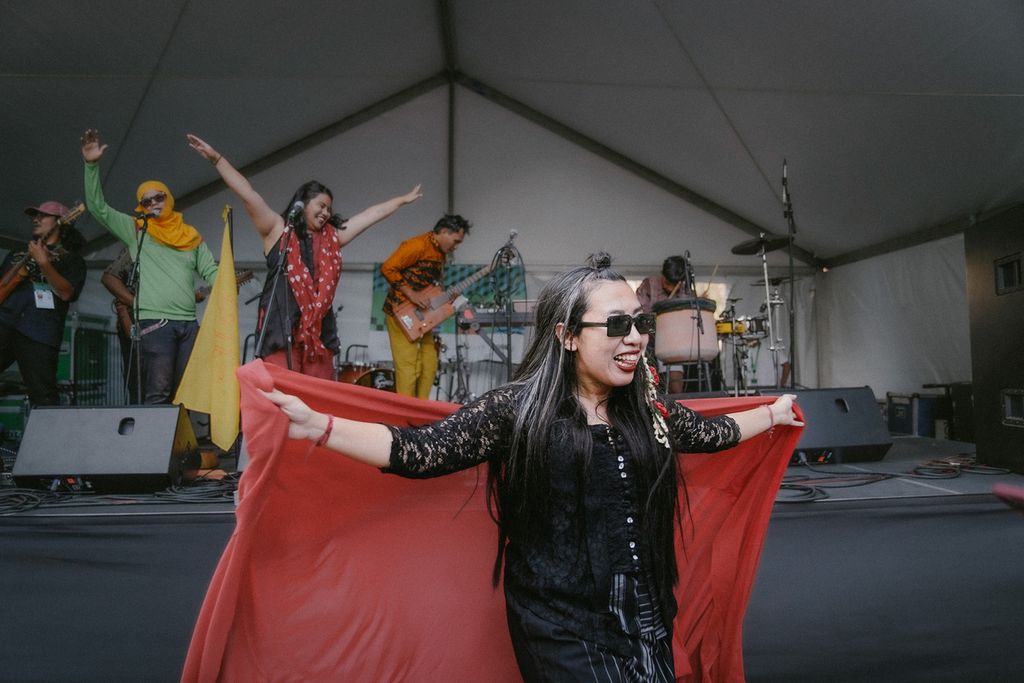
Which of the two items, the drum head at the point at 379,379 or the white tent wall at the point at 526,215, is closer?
the drum head at the point at 379,379

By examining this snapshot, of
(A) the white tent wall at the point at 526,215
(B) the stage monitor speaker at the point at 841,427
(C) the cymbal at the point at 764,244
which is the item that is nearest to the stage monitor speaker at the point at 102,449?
(B) the stage monitor speaker at the point at 841,427

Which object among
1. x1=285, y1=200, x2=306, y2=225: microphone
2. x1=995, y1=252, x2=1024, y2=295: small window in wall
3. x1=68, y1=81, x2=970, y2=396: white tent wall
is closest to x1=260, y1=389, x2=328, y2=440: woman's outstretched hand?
x1=285, y1=200, x2=306, y2=225: microphone

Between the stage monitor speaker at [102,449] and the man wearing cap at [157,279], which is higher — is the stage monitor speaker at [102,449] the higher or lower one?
the lower one

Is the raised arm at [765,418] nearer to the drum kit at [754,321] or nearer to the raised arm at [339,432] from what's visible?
the raised arm at [339,432]

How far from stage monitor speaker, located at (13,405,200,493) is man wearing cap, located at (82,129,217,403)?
0.70 meters

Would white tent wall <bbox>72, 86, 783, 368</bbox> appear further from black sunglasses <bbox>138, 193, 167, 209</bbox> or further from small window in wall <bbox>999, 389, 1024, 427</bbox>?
small window in wall <bbox>999, 389, 1024, 427</bbox>

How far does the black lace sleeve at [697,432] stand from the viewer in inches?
69.4

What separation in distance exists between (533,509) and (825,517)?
1761 millimetres

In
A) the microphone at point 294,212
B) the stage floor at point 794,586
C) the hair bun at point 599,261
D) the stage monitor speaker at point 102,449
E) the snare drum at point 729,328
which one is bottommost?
the stage floor at point 794,586

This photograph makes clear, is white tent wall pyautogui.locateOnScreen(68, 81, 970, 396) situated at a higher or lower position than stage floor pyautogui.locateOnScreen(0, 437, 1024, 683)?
higher

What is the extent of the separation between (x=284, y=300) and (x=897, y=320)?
7.14 m

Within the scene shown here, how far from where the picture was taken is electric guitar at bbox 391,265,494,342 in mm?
4840

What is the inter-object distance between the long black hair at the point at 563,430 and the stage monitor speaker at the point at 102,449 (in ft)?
7.02

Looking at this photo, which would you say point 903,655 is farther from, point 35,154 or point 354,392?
point 35,154
